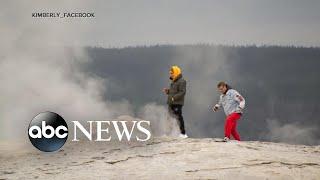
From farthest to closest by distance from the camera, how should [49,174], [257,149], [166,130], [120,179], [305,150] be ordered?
[166,130] < [305,150] < [257,149] < [49,174] < [120,179]

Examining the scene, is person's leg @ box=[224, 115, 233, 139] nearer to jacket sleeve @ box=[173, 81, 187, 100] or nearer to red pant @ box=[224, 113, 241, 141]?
red pant @ box=[224, 113, 241, 141]

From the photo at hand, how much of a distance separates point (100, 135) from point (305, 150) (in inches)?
200

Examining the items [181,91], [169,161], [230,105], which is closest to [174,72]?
[181,91]

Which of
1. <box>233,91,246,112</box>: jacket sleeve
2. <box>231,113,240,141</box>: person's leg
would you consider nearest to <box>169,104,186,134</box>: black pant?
<box>231,113,240,141</box>: person's leg

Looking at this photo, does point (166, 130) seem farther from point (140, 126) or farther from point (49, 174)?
point (49, 174)

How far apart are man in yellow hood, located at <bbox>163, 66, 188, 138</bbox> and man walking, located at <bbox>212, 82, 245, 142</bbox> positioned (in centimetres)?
107

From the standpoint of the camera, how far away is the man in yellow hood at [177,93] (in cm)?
1324

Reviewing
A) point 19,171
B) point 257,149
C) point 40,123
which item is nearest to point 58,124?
point 40,123

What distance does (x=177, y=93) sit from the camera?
43.5ft

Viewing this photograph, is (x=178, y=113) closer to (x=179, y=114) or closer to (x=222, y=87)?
(x=179, y=114)

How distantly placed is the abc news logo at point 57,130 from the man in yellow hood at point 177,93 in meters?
0.80

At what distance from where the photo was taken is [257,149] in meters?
12.0

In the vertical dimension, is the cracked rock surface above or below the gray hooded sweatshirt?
below

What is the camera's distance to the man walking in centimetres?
1238
